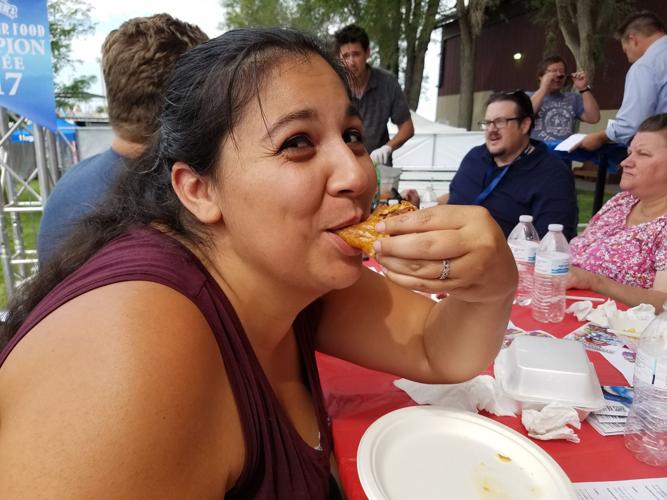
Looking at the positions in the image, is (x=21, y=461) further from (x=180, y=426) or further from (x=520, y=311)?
(x=520, y=311)

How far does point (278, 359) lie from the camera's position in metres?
1.64

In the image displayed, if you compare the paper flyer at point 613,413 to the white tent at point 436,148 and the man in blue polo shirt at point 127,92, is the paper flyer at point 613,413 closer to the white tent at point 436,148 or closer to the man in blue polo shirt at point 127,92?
the man in blue polo shirt at point 127,92

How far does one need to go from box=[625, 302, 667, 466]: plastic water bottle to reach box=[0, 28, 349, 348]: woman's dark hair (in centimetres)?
129

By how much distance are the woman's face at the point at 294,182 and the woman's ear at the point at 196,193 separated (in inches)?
1.7

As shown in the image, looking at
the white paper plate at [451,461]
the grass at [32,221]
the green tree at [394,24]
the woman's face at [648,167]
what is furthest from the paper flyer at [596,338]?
the green tree at [394,24]

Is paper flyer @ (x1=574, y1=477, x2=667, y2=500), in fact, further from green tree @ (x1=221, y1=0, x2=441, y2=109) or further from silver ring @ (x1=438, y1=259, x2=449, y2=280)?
green tree @ (x1=221, y1=0, x2=441, y2=109)

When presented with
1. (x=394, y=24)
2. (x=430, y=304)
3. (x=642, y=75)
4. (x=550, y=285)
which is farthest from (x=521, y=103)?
(x=394, y=24)

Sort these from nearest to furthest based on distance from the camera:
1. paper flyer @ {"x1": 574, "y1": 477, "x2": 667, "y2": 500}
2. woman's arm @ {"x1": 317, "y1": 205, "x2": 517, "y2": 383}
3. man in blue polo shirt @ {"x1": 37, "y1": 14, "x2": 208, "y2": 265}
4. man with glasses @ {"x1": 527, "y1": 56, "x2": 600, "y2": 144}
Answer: woman's arm @ {"x1": 317, "y1": 205, "x2": 517, "y2": 383} → paper flyer @ {"x1": 574, "y1": 477, "x2": 667, "y2": 500} → man in blue polo shirt @ {"x1": 37, "y1": 14, "x2": 208, "y2": 265} → man with glasses @ {"x1": 527, "y1": 56, "x2": 600, "y2": 144}

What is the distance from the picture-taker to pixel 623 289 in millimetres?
→ 2801

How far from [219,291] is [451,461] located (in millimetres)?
820

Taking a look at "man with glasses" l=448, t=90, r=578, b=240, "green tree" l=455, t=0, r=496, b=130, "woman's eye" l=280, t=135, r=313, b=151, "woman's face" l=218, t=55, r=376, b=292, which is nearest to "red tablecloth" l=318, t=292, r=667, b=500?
"woman's face" l=218, t=55, r=376, b=292

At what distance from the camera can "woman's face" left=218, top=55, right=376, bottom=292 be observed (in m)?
1.21

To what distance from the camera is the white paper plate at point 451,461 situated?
124 cm

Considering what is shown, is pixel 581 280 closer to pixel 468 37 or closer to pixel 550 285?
pixel 550 285
